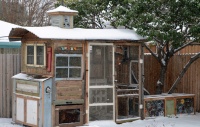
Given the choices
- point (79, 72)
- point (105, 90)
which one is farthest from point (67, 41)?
point (105, 90)

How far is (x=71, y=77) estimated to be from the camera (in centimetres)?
1087

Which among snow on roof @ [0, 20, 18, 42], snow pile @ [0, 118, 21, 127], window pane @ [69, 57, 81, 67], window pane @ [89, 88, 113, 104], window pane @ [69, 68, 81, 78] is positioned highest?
snow on roof @ [0, 20, 18, 42]

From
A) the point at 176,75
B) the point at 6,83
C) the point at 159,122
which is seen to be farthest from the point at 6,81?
the point at 176,75

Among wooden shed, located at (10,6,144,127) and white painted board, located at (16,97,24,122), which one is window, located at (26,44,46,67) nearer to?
wooden shed, located at (10,6,144,127)

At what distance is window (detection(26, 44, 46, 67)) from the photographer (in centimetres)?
1085

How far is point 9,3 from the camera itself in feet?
105

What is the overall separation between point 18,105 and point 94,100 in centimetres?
204

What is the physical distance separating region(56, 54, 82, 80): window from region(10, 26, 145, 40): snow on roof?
50 cm

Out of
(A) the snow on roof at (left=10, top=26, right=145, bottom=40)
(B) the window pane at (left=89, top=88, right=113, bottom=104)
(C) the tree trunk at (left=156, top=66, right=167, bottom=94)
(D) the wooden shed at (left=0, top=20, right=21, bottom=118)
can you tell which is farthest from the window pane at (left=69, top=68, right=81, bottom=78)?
(C) the tree trunk at (left=156, top=66, right=167, bottom=94)

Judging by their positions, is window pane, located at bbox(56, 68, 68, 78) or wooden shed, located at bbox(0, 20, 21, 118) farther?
→ wooden shed, located at bbox(0, 20, 21, 118)

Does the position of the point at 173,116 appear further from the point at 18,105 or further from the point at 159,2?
the point at 18,105

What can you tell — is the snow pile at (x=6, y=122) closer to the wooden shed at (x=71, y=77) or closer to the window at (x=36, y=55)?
the wooden shed at (x=71, y=77)

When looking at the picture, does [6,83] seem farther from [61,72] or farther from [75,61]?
[75,61]

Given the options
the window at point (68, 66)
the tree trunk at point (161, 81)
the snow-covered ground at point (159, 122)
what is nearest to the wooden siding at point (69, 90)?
the window at point (68, 66)
